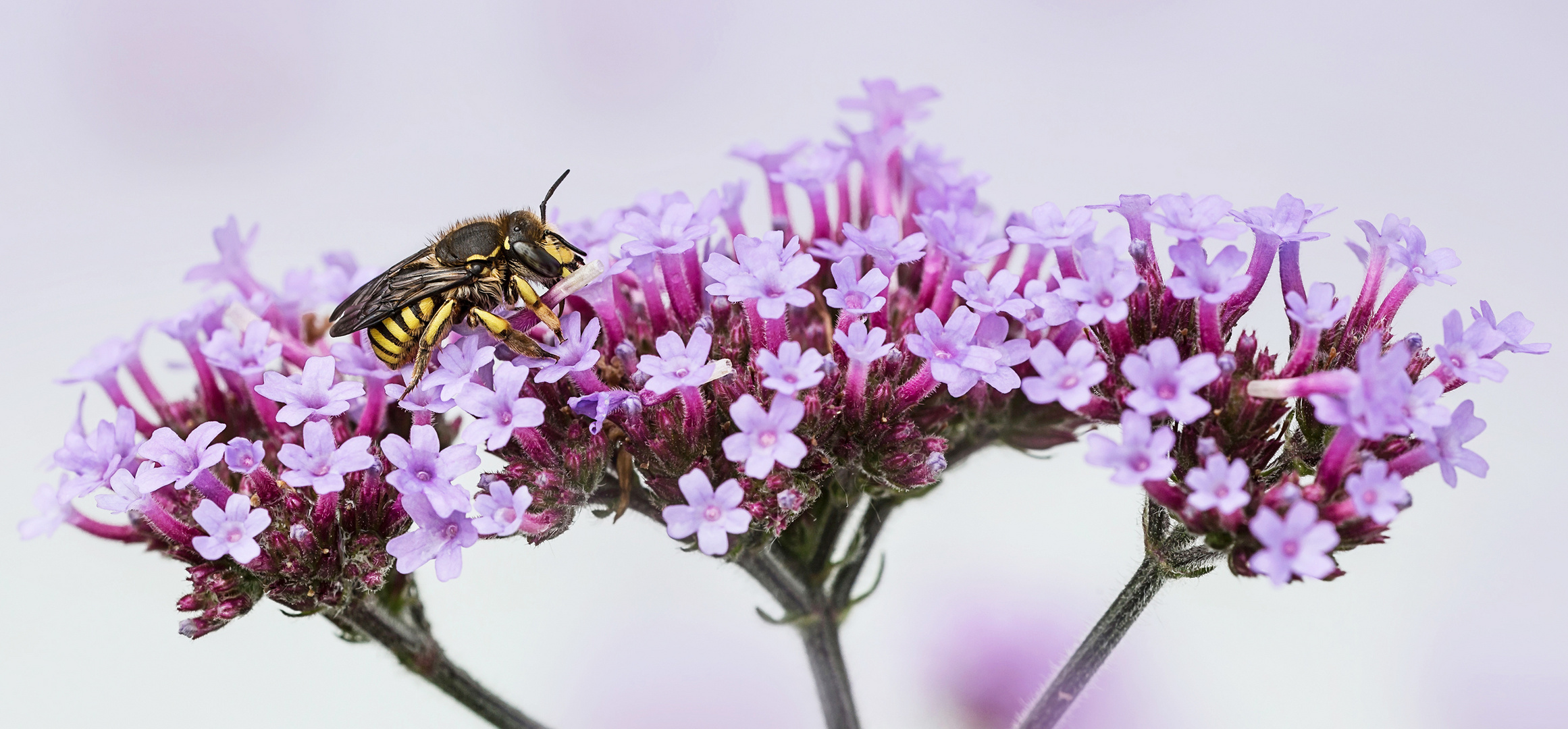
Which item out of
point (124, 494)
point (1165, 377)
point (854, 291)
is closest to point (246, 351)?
point (124, 494)

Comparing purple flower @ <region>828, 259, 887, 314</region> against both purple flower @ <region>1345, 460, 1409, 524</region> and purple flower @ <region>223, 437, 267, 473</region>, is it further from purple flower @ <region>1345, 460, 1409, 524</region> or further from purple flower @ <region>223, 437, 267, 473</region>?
purple flower @ <region>223, 437, 267, 473</region>

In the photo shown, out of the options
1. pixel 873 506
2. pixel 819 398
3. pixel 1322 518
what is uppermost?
pixel 819 398

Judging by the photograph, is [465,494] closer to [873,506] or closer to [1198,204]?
[873,506]

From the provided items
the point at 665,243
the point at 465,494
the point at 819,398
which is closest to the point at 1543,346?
→ the point at 819,398

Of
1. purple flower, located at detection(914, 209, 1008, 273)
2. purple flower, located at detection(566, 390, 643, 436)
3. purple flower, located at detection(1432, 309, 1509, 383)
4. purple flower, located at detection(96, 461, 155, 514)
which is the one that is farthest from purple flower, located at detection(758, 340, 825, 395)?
purple flower, located at detection(96, 461, 155, 514)

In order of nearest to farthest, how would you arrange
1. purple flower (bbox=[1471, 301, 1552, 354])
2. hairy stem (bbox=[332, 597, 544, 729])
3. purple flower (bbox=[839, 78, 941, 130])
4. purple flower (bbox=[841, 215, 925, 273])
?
purple flower (bbox=[1471, 301, 1552, 354]) < purple flower (bbox=[841, 215, 925, 273]) < hairy stem (bbox=[332, 597, 544, 729]) < purple flower (bbox=[839, 78, 941, 130])

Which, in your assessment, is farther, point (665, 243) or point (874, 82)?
point (874, 82)
